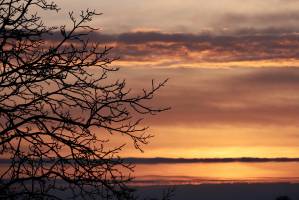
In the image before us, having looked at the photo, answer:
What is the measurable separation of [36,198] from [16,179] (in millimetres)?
406

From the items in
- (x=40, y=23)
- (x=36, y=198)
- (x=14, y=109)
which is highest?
(x=40, y=23)

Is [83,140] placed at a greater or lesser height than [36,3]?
lesser

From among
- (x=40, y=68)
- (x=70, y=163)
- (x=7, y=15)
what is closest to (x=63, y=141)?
(x=70, y=163)

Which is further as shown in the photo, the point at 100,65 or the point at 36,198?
the point at 100,65

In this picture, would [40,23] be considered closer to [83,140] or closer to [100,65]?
[100,65]

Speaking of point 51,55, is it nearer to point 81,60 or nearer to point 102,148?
point 81,60

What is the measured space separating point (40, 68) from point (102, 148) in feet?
5.11

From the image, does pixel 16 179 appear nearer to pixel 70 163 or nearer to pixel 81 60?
pixel 70 163

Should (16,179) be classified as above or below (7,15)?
below

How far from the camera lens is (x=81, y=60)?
13.0 m

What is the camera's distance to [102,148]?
12906 millimetres

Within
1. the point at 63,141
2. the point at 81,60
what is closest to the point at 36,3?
the point at 81,60

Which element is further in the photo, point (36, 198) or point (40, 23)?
point (40, 23)

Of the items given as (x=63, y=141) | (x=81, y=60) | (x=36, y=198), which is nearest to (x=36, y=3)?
(x=81, y=60)
